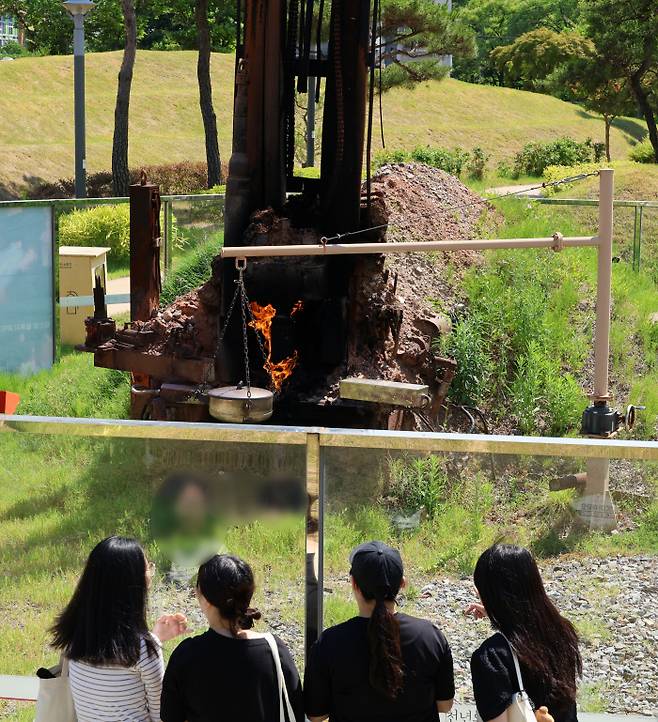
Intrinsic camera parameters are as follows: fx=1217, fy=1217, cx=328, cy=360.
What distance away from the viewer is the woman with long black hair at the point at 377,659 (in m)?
3.88

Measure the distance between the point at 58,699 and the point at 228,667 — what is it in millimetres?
693

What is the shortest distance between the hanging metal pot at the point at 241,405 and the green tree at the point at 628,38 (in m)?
33.2

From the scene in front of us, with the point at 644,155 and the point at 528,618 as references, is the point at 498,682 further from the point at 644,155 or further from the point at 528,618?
the point at 644,155

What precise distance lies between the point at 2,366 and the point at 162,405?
4.29 meters

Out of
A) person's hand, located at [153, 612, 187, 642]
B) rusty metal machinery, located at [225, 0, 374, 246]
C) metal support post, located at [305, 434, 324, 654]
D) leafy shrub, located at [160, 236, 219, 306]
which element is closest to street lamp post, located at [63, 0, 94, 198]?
leafy shrub, located at [160, 236, 219, 306]

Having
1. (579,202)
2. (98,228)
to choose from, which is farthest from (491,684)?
(98,228)

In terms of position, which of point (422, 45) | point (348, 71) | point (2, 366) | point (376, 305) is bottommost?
point (2, 366)

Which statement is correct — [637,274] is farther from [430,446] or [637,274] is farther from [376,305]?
[430,446]

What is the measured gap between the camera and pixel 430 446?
4.34 metres

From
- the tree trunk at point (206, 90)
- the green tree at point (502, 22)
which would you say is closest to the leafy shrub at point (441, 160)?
the tree trunk at point (206, 90)

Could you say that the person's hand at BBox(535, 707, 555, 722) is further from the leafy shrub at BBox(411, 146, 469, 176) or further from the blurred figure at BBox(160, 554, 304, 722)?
the leafy shrub at BBox(411, 146, 469, 176)

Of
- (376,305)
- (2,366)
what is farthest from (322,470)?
(2,366)

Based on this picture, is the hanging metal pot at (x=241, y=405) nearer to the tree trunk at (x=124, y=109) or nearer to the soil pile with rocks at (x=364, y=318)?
the soil pile with rocks at (x=364, y=318)

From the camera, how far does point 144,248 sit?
42.8ft
